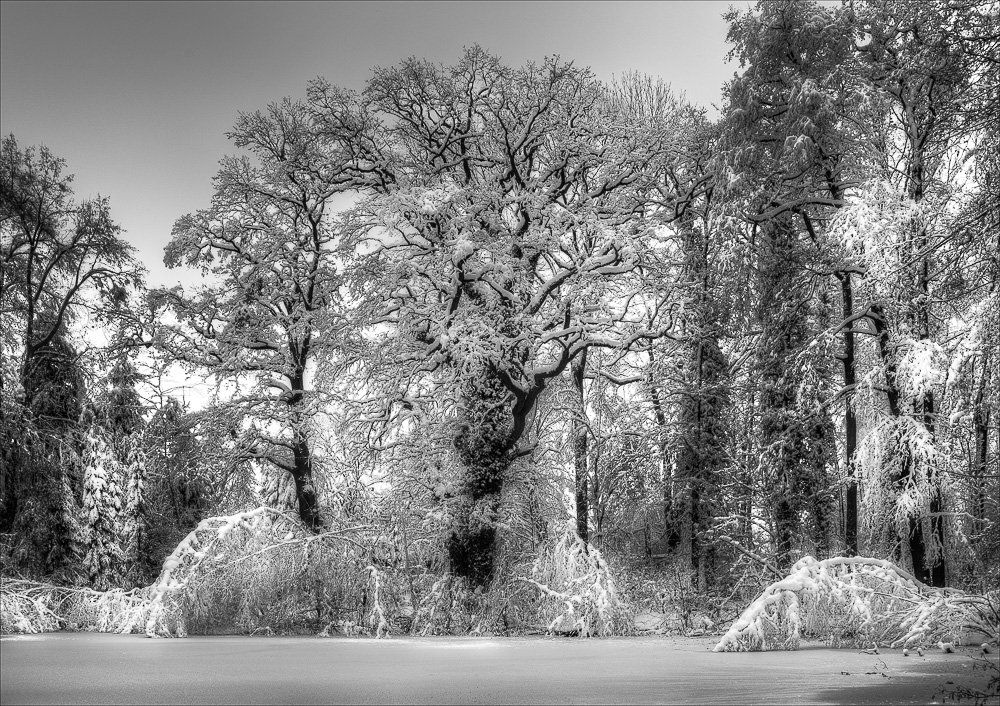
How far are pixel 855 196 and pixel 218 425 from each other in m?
12.8

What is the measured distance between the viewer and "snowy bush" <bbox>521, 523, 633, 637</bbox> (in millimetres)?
16250

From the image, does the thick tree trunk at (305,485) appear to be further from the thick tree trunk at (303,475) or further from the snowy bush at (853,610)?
the snowy bush at (853,610)

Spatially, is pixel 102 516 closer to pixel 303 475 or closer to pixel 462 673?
pixel 303 475

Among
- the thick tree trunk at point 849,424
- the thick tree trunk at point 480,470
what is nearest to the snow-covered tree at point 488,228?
the thick tree trunk at point 480,470

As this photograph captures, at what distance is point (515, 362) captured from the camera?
17.8m

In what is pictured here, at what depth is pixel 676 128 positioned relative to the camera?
20016 mm

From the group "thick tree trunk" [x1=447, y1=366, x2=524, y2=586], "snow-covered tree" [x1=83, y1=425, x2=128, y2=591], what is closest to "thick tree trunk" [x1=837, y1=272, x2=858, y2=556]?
"thick tree trunk" [x1=447, y1=366, x2=524, y2=586]

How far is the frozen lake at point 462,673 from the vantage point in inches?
333

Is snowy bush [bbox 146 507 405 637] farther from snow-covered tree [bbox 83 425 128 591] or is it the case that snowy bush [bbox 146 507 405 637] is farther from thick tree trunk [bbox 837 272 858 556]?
thick tree trunk [bbox 837 272 858 556]

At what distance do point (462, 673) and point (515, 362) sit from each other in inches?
323

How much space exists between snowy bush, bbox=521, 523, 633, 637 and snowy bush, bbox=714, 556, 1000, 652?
373 centimetres

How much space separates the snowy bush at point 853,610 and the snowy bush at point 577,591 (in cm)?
373

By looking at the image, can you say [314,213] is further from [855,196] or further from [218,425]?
[855,196]

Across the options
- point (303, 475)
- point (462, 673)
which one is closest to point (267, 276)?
point (303, 475)
